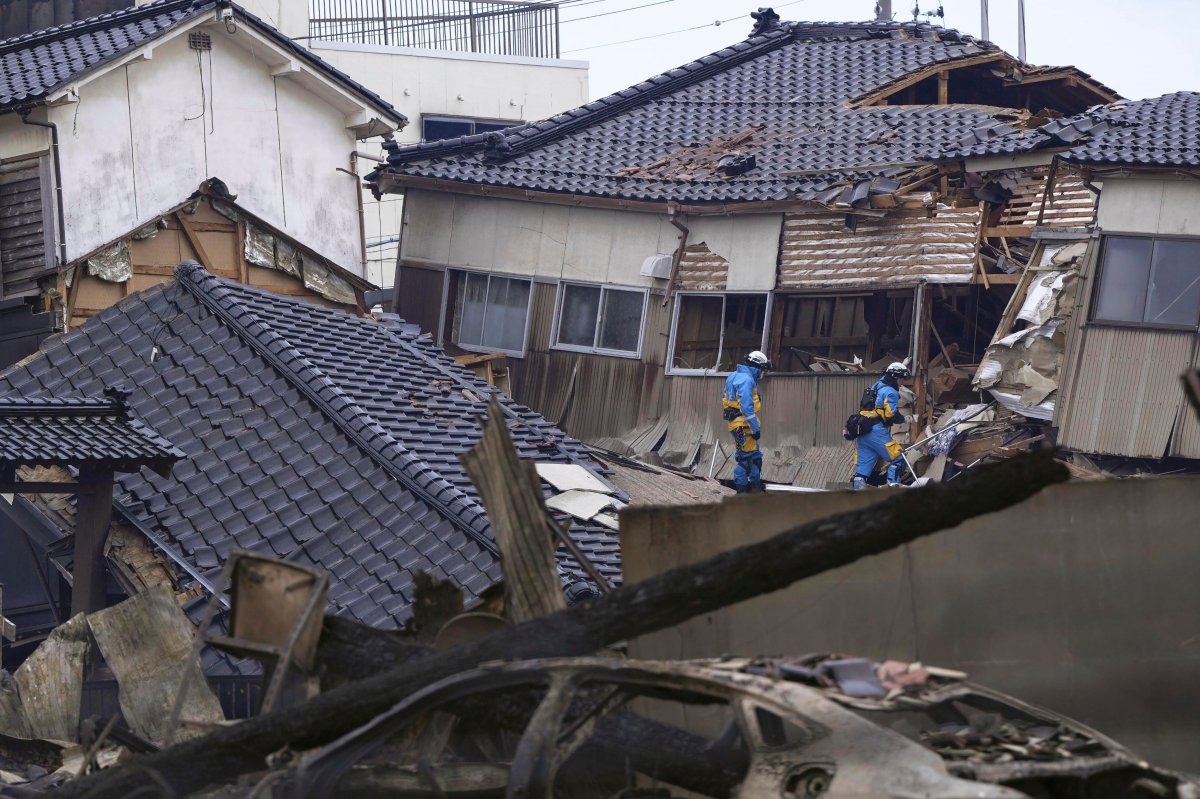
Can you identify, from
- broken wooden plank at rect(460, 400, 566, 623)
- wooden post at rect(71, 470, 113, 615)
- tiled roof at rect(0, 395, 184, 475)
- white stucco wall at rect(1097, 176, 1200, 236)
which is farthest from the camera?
white stucco wall at rect(1097, 176, 1200, 236)

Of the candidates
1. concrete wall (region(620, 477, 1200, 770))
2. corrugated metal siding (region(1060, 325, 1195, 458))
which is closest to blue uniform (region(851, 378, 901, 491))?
corrugated metal siding (region(1060, 325, 1195, 458))

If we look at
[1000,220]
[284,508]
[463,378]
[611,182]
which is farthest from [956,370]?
[284,508]

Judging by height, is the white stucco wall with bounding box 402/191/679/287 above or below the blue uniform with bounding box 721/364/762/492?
above

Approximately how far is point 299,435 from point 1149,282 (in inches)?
409

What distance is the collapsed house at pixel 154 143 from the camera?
19672 millimetres

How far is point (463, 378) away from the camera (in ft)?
56.5

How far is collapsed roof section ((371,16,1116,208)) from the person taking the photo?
2158 centimetres

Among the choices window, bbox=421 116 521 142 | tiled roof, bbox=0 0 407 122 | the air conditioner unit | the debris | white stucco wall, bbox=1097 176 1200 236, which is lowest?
the debris

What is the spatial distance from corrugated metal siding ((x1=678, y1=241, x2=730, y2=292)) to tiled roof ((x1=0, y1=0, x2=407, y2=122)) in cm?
572

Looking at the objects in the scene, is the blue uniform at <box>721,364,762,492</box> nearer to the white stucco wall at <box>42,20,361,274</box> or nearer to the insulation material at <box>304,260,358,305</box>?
the insulation material at <box>304,260,358,305</box>

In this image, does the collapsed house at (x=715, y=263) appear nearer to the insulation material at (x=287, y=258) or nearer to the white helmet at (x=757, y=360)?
the insulation material at (x=287, y=258)

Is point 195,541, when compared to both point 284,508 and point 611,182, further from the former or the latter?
point 611,182

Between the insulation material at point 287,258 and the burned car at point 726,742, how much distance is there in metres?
15.8

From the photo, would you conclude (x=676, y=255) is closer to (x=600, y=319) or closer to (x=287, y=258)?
(x=600, y=319)
